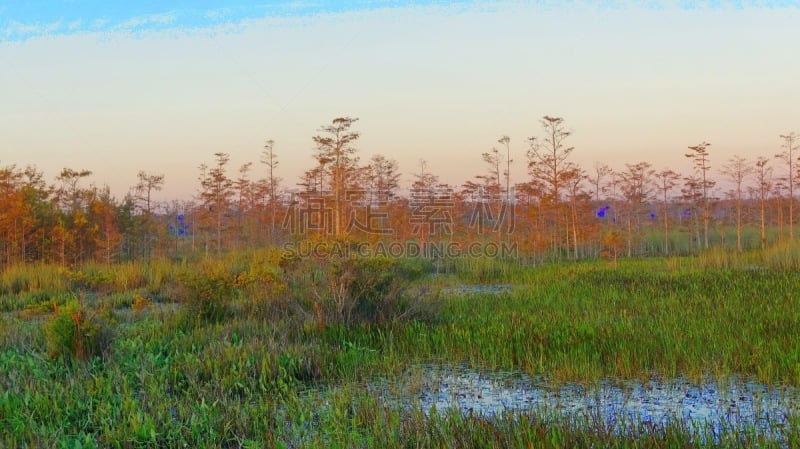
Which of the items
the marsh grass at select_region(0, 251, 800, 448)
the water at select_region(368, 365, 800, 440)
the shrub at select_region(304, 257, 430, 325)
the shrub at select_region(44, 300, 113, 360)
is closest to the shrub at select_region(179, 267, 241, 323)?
the marsh grass at select_region(0, 251, 800, 448)

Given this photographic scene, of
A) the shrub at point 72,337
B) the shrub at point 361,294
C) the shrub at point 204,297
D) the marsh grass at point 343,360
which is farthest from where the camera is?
the shrub at point 204,297

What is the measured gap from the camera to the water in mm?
4141

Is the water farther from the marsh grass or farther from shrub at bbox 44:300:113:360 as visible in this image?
shrub at bbox 44:300:113:360

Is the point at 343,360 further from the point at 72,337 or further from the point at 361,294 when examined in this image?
the point at 72,337

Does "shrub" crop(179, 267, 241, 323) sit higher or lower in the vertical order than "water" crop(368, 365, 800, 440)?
higher

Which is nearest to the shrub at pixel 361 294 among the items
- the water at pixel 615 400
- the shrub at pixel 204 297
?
the shrub at pixel 204 297

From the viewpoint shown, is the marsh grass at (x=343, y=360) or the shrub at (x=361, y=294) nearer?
the marsh grass at (x=343, y=360)

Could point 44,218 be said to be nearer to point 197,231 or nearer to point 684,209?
point 197,231

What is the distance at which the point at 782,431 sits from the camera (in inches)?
150

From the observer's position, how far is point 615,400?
15.9ft

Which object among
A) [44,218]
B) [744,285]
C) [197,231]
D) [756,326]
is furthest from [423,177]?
[756,326]

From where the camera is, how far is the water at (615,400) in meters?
4.14

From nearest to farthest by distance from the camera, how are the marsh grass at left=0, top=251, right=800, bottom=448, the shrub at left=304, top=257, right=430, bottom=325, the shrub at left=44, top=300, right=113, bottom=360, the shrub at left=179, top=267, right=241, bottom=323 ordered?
the marsh grass at left=0, top=251, right=800, bottom=448, the shrub at left=44, top=300, right=113, bottom=360, the shrub at left=304, top=257, right=430, bottom=325, the shrub at left=179, top=267, right=241, bottom=323

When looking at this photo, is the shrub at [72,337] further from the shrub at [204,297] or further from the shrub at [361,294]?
the shrub at [361,294]
